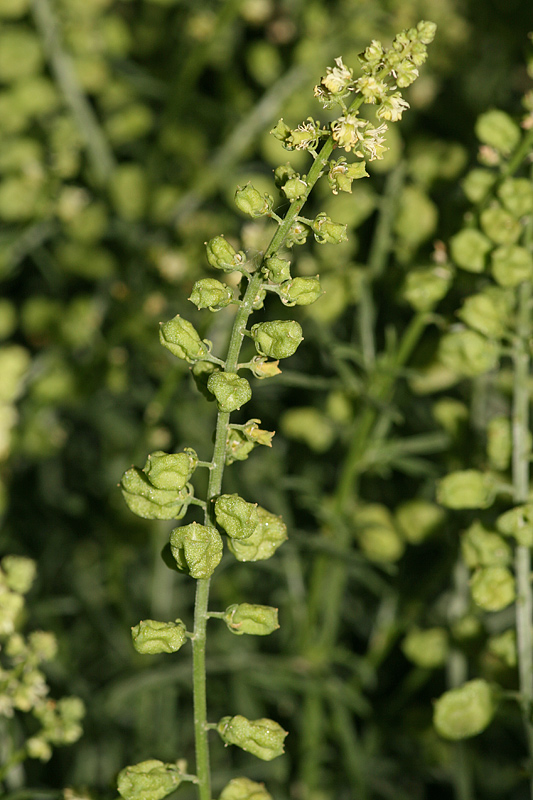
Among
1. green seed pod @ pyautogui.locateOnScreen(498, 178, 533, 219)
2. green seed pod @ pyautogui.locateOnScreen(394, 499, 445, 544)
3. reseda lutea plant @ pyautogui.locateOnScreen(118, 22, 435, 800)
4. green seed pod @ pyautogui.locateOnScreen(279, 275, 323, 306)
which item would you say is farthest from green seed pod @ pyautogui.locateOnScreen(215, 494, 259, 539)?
green seed pod @ pyautogui.locateOnScreen(394, 499, 445, 544)

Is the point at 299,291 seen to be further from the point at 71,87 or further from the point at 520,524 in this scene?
the point at 71,87

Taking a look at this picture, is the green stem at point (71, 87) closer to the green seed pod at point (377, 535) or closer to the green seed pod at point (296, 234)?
the green seed pod at point (377, 535)

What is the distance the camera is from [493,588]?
571 millimetres

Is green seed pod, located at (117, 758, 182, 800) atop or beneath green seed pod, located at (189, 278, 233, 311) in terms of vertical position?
beneath

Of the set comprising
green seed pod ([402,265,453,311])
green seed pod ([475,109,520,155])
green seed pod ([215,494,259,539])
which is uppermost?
green seed pod ([475,109,520,155])

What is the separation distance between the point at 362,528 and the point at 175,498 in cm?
39

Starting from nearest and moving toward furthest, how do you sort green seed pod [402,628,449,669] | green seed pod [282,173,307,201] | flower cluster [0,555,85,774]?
1. green seed pod [282,173,307,201]
2. flower cluster [0,555,85,774]
3. green seed pod [402,628,449,669]

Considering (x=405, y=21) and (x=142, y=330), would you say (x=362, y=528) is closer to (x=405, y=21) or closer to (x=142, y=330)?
(x=142, y=330)

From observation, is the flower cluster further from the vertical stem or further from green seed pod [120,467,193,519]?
the vertical stem

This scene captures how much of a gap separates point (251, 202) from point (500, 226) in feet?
0.81

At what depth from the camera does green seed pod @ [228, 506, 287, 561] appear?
0.45m

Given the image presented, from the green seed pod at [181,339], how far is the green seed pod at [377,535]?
1.31 feet

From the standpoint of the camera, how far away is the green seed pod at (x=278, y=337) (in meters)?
0.40

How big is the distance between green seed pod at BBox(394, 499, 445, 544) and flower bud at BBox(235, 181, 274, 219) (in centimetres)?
46
